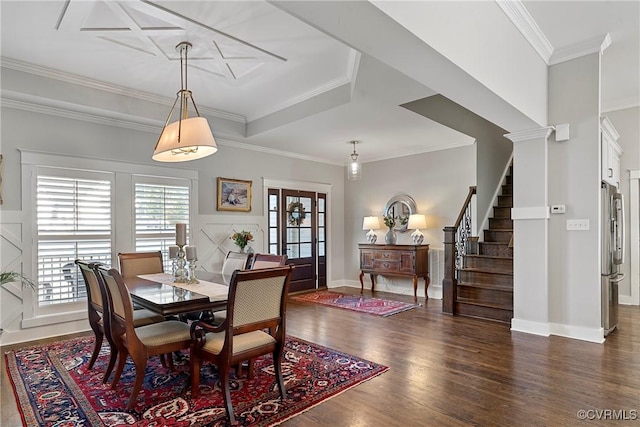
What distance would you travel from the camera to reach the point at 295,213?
270 inches

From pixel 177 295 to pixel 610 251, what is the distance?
433 cm

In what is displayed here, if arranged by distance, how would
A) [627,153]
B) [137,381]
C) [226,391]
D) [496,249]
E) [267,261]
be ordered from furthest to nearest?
[627,153]
[496,249]
[267,261]
[137,381]
[226,391]

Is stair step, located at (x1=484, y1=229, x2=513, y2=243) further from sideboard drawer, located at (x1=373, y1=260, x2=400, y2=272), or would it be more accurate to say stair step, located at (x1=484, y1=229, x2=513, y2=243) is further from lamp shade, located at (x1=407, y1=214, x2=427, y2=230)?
sideboard drawer, located at (x1=373, y1=260, x2=400, y2=272)

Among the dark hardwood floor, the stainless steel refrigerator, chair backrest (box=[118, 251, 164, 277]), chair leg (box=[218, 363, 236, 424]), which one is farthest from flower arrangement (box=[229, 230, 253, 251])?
the stainless steel refrigerator

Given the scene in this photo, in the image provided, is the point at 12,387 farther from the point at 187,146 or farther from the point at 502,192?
the point at 502,192

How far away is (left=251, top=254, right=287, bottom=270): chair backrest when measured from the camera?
3526mm

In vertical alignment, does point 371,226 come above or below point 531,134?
below

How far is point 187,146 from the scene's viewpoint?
3045mm

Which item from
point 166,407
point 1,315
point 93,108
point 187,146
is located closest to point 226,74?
point 187,146

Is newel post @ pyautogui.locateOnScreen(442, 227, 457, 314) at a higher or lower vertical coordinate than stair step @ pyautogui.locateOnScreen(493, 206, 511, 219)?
lower

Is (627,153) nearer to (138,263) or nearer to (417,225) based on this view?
(417,225)

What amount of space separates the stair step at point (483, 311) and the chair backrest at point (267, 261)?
265 centimetres

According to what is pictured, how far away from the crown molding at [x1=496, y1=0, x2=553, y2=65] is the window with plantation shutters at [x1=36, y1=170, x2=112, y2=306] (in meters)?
4.59

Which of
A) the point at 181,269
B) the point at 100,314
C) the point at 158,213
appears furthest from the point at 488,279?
the point at 158,213
